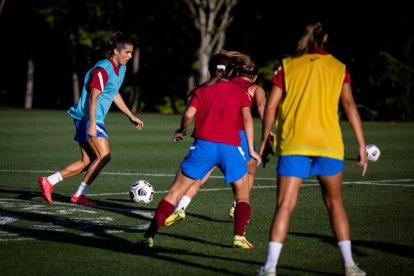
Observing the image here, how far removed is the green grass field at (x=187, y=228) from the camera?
29.5 ft

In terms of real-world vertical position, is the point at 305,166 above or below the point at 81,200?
above

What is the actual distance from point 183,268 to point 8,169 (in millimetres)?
11079

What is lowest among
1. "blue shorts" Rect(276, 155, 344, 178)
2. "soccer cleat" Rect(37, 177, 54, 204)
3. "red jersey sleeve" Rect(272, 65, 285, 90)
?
"soccer cleat" Rect(37, 177, 54, 204)

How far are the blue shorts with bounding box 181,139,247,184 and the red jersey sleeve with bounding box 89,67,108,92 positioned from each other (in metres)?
3.71

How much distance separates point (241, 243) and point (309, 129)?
7.23 feet

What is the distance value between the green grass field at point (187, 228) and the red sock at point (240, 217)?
0.25 metres

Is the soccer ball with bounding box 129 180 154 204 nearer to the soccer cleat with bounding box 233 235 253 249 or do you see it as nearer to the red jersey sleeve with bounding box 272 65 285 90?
the soccer cleat with bounding box 233 235 253 249

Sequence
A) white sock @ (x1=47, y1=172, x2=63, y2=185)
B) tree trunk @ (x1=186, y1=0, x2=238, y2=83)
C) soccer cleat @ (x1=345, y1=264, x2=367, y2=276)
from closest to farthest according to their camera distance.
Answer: soccer cleat @ (x1=345, y1=264, x2=367, y2=276) < white sock @ (x1=47, y1=172, x2=63, y2=185) < tree trunk @ (x1=186, y1=0, x2=238, y2=83)

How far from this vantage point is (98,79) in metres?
13.1

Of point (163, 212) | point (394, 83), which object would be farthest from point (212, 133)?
point (394, 83)

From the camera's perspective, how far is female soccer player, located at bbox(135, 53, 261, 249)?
9.59m

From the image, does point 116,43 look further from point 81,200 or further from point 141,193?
→ point 81,200

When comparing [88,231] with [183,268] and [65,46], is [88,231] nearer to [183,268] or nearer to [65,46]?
[183,268]

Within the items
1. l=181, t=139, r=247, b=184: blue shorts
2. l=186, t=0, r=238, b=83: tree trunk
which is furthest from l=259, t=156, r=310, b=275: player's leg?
l=186, t=0, r=238, b=83: tree trunk
